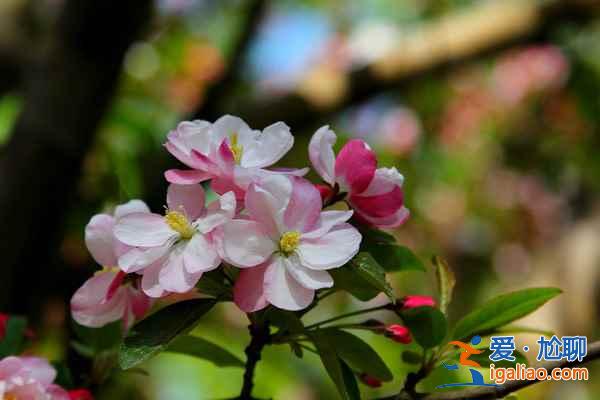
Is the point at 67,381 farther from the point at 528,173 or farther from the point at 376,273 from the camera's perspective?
the point at 528,173

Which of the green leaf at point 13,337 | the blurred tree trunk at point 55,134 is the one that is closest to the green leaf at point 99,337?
the green leaf at point 13,337

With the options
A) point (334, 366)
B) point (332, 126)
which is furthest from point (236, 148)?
point (332, 126)

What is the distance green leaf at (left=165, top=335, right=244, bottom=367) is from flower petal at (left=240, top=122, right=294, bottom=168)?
0.13 metres

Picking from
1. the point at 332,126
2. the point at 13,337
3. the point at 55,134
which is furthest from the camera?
the point at 332,126

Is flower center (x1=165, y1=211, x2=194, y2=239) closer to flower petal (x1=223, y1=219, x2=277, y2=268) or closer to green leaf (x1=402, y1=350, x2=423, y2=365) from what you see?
flower petal (x1=223, y1=219, x2=277, y2=268)

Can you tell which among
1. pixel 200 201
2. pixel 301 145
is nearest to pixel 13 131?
pixel 301 145

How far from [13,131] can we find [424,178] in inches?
50.3

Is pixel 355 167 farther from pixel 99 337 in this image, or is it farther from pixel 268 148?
pixel 99 337

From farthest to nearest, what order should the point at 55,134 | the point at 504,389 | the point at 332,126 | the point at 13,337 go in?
1. the point at 332,126
2. the point at 55,134
3. the point at 13,337
4. the point at 504,389

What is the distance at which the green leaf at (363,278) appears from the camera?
1.22 ft

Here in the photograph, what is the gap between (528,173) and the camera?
202 centimetres

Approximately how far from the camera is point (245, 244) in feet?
1.23

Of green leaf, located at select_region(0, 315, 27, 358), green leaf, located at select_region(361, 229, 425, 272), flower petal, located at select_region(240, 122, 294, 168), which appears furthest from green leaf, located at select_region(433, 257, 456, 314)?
green leaf, located at select_region(0, 315, 27, 358)

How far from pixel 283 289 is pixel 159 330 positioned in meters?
0.07
